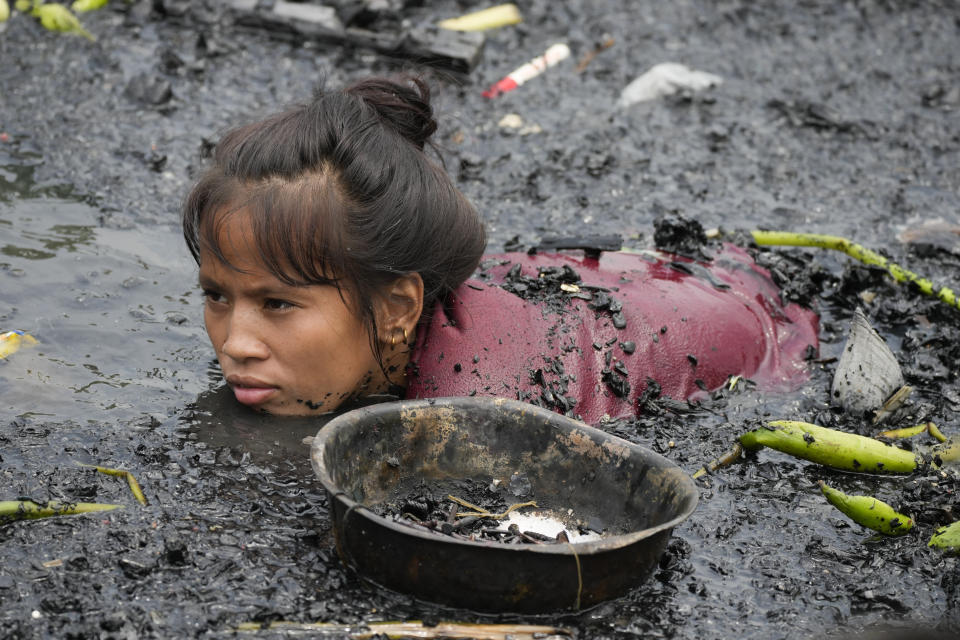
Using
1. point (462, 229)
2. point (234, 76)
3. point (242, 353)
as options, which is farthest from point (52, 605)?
point (234, 76)

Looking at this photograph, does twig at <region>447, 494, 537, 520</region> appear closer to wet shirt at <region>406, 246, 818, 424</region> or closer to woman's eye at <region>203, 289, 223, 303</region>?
wet shirt at <region>406, 246, 818, 424</region>

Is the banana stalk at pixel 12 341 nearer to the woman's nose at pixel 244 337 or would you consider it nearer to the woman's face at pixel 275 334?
the woman's face at pixel 275 334

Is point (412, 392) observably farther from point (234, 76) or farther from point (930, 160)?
point (930, 160)

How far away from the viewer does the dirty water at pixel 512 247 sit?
100 inches

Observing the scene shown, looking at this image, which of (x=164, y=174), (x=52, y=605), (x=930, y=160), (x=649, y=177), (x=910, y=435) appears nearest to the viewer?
(x=52, y=605)

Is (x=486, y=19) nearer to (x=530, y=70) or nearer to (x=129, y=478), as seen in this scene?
(x=530, y=70)

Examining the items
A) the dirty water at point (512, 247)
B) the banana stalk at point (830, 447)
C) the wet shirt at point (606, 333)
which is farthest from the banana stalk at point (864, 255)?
the banana stalk at point (830, 447)

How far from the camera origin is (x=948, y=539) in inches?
109

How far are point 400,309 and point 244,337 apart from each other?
508mm

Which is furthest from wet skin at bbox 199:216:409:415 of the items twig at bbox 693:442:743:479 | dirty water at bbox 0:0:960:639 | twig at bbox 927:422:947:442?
twig at bbox 927:422:947:442

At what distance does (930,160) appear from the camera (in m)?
5.83

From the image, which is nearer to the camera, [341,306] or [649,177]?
[341,306]

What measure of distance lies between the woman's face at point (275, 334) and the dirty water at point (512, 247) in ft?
0.45

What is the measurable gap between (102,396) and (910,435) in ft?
8.65
